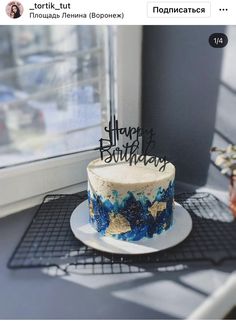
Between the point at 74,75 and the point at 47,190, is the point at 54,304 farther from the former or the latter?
the point at 74,75

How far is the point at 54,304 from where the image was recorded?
53 centimetres

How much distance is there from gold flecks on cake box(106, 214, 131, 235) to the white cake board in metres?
0.02

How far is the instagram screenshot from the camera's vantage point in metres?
0.55

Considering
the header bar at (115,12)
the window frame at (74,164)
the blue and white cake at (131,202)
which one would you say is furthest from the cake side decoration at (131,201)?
the header bar at (115,12)

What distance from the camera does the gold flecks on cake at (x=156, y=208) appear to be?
65 centimetres

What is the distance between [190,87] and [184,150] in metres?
0.16

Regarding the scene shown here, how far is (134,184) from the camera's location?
0.62 metres

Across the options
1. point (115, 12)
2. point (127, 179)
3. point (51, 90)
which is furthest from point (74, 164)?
point (51, 90)

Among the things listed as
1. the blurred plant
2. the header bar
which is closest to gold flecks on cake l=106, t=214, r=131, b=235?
the blurred plant

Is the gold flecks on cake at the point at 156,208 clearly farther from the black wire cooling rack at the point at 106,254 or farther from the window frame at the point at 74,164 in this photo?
the window frame at the point at 74,164

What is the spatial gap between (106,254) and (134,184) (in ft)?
0.45

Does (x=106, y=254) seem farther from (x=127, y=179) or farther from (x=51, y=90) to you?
(x=51, y=90)

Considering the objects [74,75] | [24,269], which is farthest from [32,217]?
[74,75]

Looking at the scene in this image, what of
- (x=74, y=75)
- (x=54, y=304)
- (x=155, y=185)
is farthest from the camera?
(x=74, y=75)
